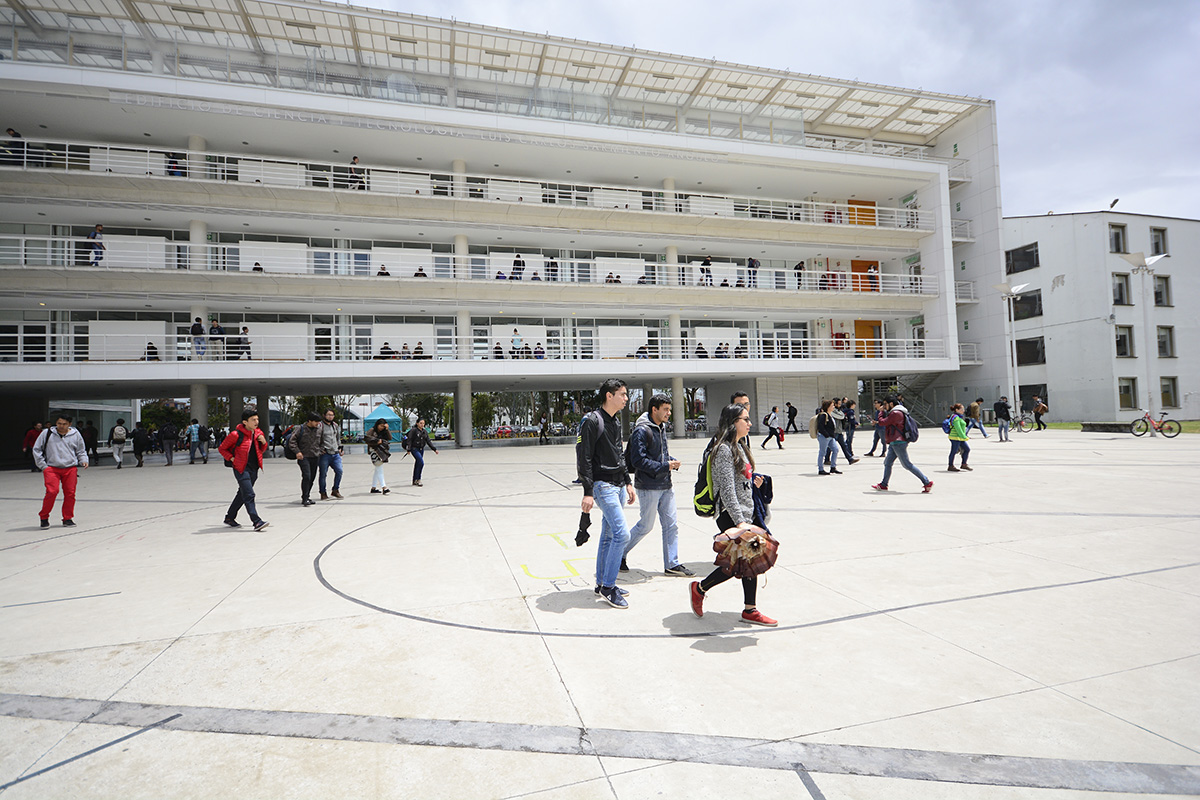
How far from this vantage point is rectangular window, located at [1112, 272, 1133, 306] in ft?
109

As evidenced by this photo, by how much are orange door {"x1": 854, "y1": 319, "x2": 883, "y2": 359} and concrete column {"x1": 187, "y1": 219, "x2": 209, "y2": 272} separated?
34.5m

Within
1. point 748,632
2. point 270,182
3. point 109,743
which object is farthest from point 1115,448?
point 270,182

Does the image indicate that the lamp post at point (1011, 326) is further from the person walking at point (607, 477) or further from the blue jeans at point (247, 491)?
the blue jeans at point (247, 491)

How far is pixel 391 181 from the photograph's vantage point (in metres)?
27.6

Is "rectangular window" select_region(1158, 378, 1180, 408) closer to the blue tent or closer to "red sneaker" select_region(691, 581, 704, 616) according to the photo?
"red sneaker" select_region(691, 581, 704, 616)

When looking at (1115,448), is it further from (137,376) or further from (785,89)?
(137,376)

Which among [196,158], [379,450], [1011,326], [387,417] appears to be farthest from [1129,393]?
[387,417]

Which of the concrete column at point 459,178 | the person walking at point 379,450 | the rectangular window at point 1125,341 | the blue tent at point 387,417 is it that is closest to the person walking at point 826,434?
the person walking at point 379,450

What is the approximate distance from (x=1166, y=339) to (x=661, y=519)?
146 ft

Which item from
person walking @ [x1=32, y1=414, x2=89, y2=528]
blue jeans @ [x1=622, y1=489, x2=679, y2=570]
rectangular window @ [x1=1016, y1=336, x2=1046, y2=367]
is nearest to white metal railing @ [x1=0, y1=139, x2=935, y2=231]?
rectangular window @ [x1=1016, y1=336, x2=1046, y2=367]

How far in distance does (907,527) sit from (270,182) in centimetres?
2957

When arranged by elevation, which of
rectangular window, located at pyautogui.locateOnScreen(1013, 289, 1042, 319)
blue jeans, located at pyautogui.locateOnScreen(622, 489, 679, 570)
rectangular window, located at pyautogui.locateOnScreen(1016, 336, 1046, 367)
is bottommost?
blue jeans, located at pyautogui.locateOnScreen(622, 489, 679, 570)

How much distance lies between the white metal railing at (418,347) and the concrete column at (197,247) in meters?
3.13

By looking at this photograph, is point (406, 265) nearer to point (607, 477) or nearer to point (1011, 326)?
point (607, 477)
